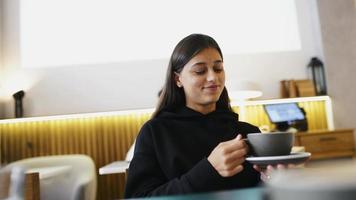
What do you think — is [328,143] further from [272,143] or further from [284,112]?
[272,143]

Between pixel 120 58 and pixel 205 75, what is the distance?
3135 millimetres

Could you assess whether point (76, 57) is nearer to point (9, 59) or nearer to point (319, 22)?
point (9, 59)

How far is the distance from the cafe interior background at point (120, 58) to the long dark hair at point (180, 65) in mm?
2705

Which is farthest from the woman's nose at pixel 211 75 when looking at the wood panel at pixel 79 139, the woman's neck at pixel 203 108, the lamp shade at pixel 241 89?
the wood panel at pixel 79 139

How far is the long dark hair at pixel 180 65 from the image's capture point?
1130mm

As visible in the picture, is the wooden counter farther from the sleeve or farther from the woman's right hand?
the woman's right hand

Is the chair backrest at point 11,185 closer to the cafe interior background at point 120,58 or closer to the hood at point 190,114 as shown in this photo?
the hood at point 190,114

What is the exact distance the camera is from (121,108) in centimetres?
402

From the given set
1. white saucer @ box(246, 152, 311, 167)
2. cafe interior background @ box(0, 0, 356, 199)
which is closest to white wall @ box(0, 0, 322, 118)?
cafe interior background @ box(0, 0, 356, 199)

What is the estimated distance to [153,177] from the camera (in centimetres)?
102

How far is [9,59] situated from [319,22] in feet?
11.7

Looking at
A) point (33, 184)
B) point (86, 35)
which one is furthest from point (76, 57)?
point (33, 184)

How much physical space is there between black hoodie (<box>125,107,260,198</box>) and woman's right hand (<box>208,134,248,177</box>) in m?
0.03

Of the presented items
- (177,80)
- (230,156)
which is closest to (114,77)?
(177,80)
